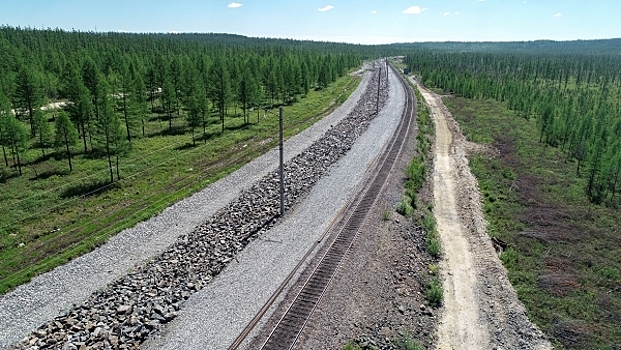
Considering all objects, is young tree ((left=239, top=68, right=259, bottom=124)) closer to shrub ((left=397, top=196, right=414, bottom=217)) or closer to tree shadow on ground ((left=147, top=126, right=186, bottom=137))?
tree shadow on ground ((left=147, top=126, right=186, bottom=137))

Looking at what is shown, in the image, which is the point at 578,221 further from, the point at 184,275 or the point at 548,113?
the point at 548,113

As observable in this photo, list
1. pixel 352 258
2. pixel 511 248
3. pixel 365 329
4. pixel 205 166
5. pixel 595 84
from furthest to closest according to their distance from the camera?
pixel 595 84 → pixel 205 166 → pixel 511 248 → pixel 352 258 → pixel 365 329

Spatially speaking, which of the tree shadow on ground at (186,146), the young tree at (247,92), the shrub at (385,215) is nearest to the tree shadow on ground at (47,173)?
the tree shadow on ground at (186,146)

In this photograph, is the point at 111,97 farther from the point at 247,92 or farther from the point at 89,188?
the point at 89,188

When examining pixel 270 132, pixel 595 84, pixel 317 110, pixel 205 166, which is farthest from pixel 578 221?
pixel 595 84

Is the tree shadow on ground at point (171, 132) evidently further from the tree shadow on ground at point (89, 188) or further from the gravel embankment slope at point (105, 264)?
the gravel embankment slope at point (105, 264)

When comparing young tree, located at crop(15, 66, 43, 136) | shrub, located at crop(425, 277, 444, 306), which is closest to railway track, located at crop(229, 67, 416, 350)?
shrub, located at crop(425, 277, 444, 306)
